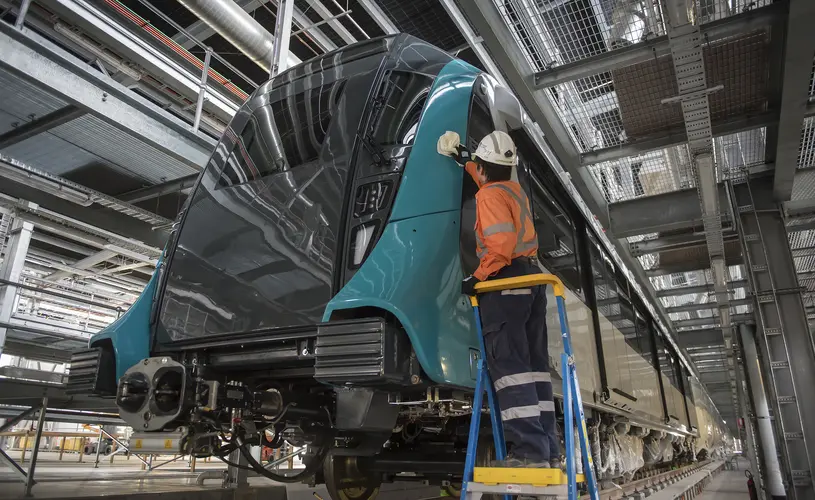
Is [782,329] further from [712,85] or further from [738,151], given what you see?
[712,85]

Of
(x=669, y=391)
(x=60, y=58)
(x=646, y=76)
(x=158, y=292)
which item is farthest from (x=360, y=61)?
(x=669, y=391)

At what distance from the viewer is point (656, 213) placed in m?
8.13

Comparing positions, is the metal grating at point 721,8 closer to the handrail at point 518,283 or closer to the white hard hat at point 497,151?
the white hard hat at point 497,151

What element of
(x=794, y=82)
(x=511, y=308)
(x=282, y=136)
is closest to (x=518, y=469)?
(x=511, y=308)

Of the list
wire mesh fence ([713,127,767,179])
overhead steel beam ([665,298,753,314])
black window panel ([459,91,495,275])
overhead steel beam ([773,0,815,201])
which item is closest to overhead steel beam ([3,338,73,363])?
black window panel ([459,91,495,275])

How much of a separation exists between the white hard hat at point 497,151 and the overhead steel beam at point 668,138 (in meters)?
4.64

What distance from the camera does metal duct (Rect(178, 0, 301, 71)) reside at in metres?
5.15

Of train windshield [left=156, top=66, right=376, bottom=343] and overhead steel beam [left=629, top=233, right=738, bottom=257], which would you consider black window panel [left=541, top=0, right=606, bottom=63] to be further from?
overhead steel beam [left=629, top=233, right=738, bottom=257]

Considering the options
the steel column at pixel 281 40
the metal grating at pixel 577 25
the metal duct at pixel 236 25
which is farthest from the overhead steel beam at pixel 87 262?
the metal grating at pixel 577 25

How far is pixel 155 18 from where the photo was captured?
24.1 feet

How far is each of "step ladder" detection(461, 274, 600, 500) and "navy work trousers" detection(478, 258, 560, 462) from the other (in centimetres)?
5

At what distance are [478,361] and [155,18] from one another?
289 inches

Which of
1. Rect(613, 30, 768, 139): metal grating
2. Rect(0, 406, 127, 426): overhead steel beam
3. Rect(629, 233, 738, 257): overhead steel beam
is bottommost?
Rect(0, 406, 127, 426): overhead steel beam

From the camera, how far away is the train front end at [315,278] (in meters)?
2.17
